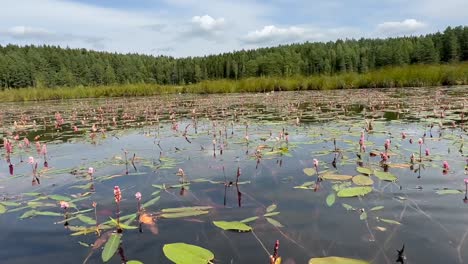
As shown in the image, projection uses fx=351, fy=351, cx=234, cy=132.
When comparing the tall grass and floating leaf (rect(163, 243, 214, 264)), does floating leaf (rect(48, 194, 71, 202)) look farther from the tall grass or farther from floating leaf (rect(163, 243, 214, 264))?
the tall grass

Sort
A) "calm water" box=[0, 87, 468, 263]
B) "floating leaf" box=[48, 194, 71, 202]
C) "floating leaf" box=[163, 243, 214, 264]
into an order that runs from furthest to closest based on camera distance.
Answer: "floating leaf" box=[48, 194, 71, 202] < "calm water" box=[0, 87, 468, 263] < "floating leaf" box=[163, 243, 214, 264]

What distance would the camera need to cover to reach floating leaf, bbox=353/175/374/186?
13.7 feet

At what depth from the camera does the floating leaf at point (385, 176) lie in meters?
4.29

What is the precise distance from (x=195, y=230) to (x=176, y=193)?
1.13 metres

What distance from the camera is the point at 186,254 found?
7.72 ft

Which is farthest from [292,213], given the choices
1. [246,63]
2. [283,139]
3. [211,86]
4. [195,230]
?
[246,63]

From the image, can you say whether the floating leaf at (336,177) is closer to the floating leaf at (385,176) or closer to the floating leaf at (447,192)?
the floating leaf at (385,176)

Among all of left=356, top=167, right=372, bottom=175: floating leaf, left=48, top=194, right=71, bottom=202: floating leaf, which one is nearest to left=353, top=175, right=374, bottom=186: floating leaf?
left=356, top=167, right=372, bottom=175: floating leaf

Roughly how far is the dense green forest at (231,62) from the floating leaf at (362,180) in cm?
7259

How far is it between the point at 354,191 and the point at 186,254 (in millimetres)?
2216

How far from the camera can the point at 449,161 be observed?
5078 mm

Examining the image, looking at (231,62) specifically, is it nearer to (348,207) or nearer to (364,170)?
(364,170)

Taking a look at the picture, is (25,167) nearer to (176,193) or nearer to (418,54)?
(176,193)

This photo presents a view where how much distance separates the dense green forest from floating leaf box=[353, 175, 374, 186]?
72592 millimetres
